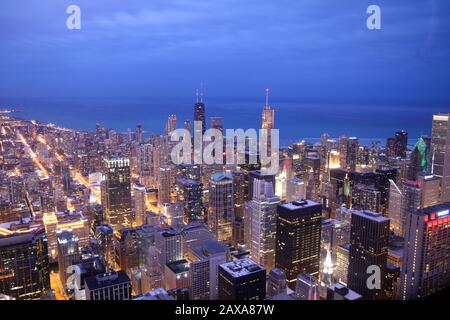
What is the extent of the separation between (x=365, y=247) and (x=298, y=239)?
1.39 m

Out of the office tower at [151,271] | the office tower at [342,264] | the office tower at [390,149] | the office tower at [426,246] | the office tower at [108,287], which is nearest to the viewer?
the office tower at [108,287]

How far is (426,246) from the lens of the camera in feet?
18.7

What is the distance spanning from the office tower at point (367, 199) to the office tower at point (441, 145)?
165 cm

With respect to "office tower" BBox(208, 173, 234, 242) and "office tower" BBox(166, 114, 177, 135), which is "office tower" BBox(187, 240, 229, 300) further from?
"office tower" BBox(166, 114, 177, 135)

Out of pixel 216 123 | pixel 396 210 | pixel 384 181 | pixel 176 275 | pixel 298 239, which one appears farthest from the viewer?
pixel 216 123

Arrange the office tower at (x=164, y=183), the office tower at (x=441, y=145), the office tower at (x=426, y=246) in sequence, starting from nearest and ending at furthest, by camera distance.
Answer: the office tower at (x=426, y=246), the office tower at (x=441, y=145), the office tower at (x=164, y=183)

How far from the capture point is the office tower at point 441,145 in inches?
338

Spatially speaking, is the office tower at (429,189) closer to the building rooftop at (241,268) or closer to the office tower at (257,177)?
the office tower at (257,177)

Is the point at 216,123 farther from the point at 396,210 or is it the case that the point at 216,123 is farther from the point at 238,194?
the point at 396,210

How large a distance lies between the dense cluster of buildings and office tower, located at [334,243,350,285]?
0.03m

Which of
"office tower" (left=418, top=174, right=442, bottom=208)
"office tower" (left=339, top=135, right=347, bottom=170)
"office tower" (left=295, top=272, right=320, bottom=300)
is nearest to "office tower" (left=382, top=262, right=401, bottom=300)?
"office tower" (left=295, top=272, right=320, bottom=300)

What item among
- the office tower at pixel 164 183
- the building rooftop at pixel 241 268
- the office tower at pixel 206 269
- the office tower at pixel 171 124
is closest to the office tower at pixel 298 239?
the office tower at pixel 206 269

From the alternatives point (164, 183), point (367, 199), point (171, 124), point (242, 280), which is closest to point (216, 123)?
point (171, 124)

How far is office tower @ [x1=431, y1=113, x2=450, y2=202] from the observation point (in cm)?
858
